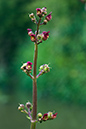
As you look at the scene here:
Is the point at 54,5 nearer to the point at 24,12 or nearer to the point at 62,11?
the point at 62,11

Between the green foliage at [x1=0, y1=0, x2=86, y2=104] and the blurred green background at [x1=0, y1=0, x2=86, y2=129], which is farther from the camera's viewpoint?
the green foliage at [x1=0, y1=0, x2=86, y2=104]

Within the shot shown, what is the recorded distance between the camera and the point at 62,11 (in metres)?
9.88

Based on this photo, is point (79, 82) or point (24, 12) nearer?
point (79, 82)

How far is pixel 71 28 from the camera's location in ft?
31.4

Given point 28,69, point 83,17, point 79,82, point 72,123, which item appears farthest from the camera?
point 83,17

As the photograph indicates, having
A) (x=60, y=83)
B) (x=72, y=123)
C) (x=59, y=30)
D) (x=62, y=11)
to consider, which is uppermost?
(x=62, y=11)

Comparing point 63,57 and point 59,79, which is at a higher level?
point 63,57

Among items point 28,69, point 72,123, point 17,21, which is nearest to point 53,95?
point 72,123

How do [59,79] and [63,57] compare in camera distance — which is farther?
[63,57]

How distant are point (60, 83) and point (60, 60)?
0.88m

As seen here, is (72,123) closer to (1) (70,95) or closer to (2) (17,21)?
(1) (70,95)

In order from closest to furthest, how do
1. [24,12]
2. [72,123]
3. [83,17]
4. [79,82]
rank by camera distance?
1. [72,123]
2. [79,82]
3. [83,17]
4. [24,12]

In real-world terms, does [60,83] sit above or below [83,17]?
below

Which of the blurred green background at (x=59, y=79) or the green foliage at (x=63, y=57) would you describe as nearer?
the blurred green background at (x=59, y=79)
